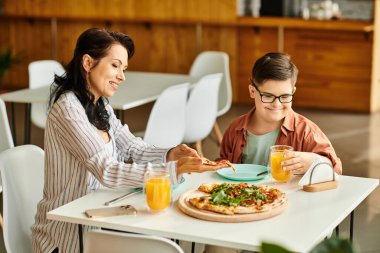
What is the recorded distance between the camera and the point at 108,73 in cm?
283

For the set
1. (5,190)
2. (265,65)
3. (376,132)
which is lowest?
(376,132)

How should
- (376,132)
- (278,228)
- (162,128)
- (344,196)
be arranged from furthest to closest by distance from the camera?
(376,132) → (162,128) → (344,196) → (278,228)

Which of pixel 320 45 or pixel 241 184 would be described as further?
pixel 320 45

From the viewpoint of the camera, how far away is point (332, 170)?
8.96 feet

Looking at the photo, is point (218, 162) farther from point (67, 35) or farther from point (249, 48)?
point (67, 35)

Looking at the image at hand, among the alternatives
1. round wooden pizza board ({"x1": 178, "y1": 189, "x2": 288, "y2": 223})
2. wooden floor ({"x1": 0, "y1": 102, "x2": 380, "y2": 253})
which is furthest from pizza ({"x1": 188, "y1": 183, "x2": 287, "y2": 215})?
wooden floor ({"x1": 0, "y1": 102, "x2": 380, "y2": 253})

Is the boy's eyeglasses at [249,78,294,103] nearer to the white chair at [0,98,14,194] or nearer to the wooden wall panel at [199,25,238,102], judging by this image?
the white chair at [0,98,14,194]

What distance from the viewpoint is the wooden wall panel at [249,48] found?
7.88 m

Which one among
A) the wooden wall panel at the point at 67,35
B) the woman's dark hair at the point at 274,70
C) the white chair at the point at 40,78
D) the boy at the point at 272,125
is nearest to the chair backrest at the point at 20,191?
the boy at the point at 272,125

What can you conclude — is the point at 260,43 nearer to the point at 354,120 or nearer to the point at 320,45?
the point at 320,45

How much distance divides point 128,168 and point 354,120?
488cm

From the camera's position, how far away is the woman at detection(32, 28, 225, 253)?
2.66 m

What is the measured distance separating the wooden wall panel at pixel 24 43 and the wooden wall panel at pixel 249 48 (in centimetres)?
232

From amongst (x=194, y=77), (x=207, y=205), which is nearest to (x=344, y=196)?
(x=207, y=205)
